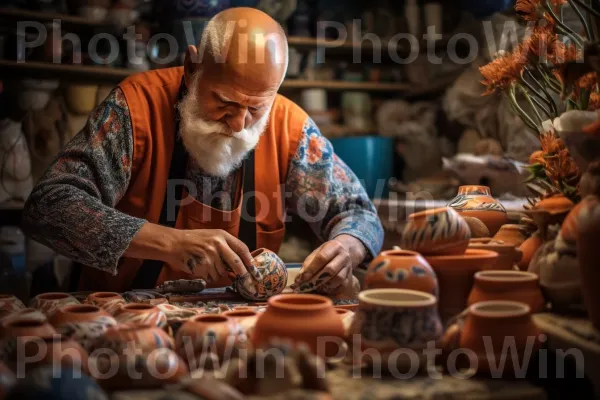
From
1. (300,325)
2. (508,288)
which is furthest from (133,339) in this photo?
(508,288)

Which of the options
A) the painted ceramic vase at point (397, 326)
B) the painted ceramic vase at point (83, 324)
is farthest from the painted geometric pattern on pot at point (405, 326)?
the painted ceramic vase at point (83, 324)

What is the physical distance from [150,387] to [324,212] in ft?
5.38

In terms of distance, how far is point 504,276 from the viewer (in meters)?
1.54

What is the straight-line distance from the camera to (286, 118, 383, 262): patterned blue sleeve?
2.76 meters

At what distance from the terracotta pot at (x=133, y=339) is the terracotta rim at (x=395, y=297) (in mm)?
399

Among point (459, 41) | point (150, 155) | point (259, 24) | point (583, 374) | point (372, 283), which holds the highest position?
point (459, 41)

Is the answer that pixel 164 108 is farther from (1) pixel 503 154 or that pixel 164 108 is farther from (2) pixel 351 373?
(1) pixel 503 154

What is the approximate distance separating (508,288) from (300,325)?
18.6 inches

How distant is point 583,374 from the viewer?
1354mm

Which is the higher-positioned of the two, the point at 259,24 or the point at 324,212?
the point at 259,24

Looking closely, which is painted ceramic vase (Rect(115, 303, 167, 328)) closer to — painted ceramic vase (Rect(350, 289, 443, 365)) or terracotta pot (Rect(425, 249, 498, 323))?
painted ceramic vase (Rect(350, 289, 443, 365))

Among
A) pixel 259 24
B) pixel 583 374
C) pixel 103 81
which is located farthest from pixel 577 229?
pixel 103 81

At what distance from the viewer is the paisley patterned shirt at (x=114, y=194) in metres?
2.18

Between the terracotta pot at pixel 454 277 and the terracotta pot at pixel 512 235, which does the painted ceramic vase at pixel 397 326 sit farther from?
the terracotta pot at pixel 512 235
